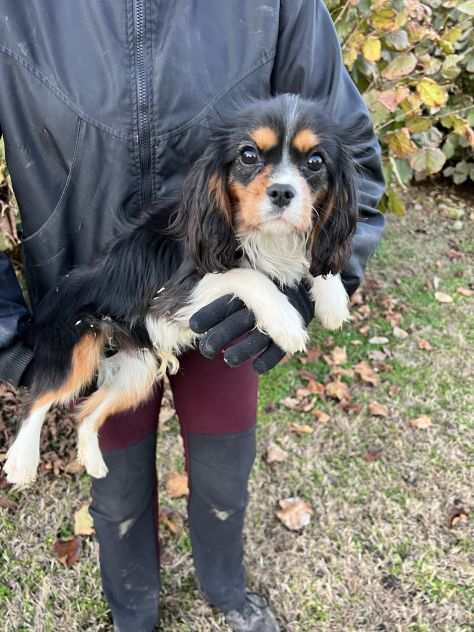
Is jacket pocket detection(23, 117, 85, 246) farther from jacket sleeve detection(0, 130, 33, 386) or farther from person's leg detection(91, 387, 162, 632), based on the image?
person's leg detection(91, 387, 162, 632)

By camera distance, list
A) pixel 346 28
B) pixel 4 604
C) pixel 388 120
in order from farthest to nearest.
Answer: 1. pixel 388 120
2. pixel 346 28
3. pixel 4 604

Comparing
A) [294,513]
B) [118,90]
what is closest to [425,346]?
[294,513]

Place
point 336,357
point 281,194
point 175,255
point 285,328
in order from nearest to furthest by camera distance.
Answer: point 281,194
point 285,328
point 175,255
point 336,357

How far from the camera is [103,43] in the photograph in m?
1.62

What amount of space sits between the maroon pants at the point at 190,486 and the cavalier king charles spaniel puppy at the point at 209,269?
85 mm

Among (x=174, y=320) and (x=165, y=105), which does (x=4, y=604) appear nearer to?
(x=174, y=320)

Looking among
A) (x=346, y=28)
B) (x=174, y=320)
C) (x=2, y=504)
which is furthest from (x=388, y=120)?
(x=2, y=504)

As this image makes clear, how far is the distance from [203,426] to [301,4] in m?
1.33

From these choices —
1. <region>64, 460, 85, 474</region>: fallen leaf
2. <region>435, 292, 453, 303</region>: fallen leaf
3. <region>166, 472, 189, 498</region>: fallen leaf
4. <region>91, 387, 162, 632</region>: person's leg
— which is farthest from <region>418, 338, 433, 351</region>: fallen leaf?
<region>91, 387, 162, 632</region>: person's leg

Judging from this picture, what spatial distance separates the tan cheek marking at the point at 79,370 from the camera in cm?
201

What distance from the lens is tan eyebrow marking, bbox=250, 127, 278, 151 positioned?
5.40 feet

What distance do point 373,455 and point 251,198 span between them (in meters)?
2.19

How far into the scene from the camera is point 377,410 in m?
3.76

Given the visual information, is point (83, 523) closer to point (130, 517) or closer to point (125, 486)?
point (130, 517)
